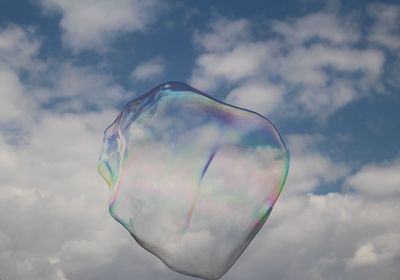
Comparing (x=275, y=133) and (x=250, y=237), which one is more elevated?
(x=275, y=133)

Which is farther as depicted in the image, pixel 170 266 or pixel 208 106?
pixel 208 106

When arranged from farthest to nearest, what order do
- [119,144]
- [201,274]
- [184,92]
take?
[184,92] → [119,144] → [201,274]

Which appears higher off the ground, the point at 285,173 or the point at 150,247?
the point at 285,173

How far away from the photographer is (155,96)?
710 inches

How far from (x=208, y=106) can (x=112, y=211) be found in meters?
5.47

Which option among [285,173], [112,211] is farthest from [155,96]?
[285,173]

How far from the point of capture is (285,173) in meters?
17.9

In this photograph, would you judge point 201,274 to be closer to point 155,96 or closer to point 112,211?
point 112,211

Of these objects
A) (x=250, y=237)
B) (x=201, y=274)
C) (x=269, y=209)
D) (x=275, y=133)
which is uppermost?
(x=275, y=133)

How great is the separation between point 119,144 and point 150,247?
13.2 ft

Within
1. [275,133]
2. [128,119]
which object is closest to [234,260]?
[275,133]

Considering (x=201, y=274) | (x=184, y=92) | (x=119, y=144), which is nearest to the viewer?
(x=201, y=274)

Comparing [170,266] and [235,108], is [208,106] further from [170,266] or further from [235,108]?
[170,266]

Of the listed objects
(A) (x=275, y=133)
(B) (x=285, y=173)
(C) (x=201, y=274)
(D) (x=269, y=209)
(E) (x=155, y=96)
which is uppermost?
(E) (x=155, y=96)
